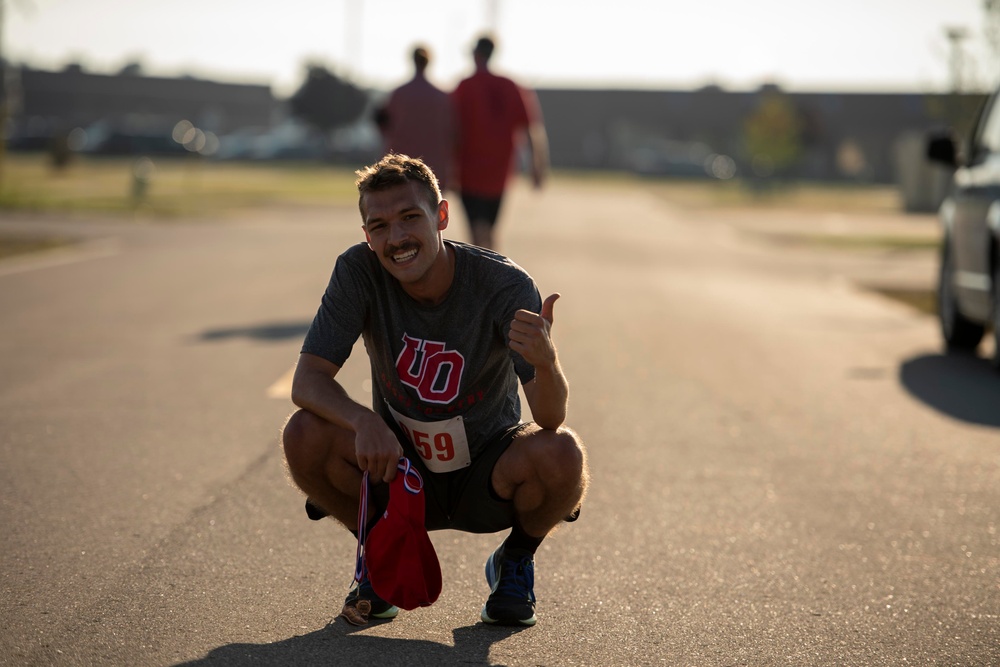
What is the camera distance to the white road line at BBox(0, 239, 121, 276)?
1652 centimetres

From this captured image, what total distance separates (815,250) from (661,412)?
1814 centimetres

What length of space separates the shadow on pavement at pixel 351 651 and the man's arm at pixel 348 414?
470 millimetres

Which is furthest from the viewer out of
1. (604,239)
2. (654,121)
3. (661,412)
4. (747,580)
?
(654,121)

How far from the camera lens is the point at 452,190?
41.0 ft

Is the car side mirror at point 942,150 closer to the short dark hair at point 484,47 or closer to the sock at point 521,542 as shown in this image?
the short dark hair at point 484,47

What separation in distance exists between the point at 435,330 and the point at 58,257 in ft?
48.2

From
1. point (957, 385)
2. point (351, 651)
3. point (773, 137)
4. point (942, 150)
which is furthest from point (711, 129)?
point (351, 651)

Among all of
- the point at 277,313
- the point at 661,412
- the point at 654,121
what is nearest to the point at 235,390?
the point at 661,412

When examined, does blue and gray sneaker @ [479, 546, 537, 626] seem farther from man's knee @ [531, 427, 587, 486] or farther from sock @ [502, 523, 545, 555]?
man's knee @ [531, 427, 587, 486]

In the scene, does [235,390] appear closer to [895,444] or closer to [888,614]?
[895,444]

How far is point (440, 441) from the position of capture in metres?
4.46

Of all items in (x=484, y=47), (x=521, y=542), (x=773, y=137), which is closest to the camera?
(x=521, y=542)

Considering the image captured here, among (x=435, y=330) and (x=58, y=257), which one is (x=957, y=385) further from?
(x=58, y=257)

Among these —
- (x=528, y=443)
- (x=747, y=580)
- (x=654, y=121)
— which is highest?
(x=528, y=443)
